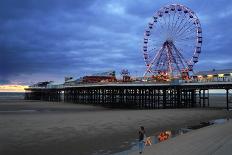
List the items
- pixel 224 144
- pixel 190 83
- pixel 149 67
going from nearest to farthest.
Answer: pixel 224 144 → pixel 190 83 → pixel 149 67

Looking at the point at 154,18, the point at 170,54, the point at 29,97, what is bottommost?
the point at 29,97

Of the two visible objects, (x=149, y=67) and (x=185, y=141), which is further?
(x=149, y=67)

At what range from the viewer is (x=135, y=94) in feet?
228

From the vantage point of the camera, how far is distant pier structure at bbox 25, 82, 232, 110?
59312 mm

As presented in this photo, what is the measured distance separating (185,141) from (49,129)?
34.3 ft

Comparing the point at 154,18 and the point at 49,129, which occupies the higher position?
the point at 154,18

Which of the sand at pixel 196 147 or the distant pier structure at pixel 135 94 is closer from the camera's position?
the sand at pixel 196 147

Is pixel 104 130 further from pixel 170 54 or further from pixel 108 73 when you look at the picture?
pixel 108 73

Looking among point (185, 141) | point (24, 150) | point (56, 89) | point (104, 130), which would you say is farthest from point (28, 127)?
point (56, 89)

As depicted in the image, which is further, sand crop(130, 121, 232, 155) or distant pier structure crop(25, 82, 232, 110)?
distant pier structure crop(25, 82, 232, 110)

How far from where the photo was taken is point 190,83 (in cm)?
5397

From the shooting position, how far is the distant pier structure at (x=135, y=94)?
59312 millimetres

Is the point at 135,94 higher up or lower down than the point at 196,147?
higher up

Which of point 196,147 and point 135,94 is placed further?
point 135,94
